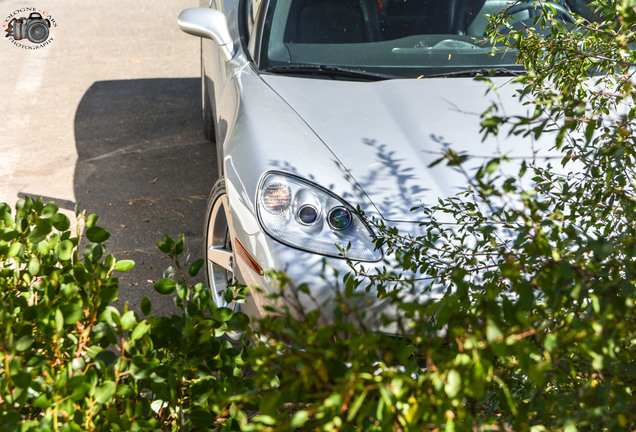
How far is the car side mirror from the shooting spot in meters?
3.65

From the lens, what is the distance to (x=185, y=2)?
974 cm

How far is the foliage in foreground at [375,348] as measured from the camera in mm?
1037

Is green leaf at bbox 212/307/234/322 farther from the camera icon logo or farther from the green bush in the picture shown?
the camera icon logo

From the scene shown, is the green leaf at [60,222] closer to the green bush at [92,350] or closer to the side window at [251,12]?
the green bush at [92,350]

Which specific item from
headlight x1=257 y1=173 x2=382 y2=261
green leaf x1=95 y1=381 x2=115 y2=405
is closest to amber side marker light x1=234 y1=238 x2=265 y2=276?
headlight x1=257 y1=173 x2=382 y2=261

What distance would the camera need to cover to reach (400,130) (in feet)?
9.23

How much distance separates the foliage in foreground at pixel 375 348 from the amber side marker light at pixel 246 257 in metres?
0.90

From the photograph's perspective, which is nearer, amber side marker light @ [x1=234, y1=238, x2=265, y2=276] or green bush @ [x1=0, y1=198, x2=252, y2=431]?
green bush @ [x1=0, y1=198, x2=252, y2=431]

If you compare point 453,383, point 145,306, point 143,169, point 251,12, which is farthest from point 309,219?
point 143,169

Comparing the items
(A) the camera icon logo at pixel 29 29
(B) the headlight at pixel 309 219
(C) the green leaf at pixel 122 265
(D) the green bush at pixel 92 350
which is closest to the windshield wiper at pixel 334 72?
(B) the headlight at pixel 309 219

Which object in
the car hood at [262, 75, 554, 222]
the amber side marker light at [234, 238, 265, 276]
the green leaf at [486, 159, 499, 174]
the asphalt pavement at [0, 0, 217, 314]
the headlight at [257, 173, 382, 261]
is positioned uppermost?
the green leaf at [486, 159, 499, 174]

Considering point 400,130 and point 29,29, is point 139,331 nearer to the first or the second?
point 400,130

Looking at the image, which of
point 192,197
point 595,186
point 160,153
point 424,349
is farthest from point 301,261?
point 160,153

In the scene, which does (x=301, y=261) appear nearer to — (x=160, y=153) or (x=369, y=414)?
(x=369, y=414)
